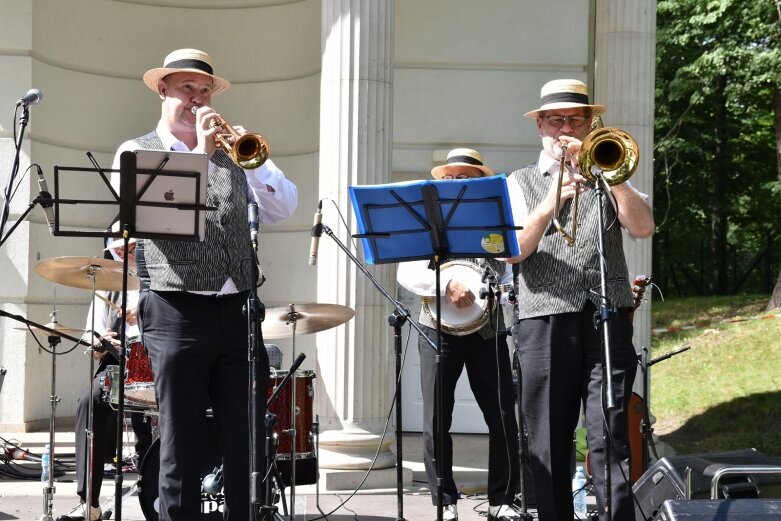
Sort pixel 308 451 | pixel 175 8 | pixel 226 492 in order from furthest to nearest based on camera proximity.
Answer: pixel 175 8
pixel 308 451
pixel 226 492

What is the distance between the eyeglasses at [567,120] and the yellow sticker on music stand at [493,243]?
664mm

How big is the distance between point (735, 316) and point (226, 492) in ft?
54.6

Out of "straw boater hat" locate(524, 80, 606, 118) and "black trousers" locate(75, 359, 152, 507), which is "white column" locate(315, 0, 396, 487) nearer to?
"black trousers" locate(75, 359, 152, 507)

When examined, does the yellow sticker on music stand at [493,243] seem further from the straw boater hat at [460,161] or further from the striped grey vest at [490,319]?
the straw boater hat at [460,161]

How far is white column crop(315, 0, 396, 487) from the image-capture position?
866 cm

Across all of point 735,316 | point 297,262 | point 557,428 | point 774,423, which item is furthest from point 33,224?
point 735,316

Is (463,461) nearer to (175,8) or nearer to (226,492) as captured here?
(226,492)

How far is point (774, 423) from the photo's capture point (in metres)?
12.6

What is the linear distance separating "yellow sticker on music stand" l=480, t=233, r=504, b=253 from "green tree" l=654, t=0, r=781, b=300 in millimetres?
14228

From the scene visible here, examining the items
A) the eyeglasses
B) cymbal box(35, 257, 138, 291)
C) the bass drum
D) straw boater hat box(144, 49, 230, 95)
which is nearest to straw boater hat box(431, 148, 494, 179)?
the eyeglasses

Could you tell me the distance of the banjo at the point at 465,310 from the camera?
723 cm

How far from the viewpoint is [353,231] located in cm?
861

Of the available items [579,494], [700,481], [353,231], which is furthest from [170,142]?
[579,494]

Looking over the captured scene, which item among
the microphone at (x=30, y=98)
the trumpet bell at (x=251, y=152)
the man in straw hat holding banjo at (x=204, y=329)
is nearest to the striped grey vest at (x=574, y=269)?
the man in straw hat holding banjo at (x=204, y=329)
